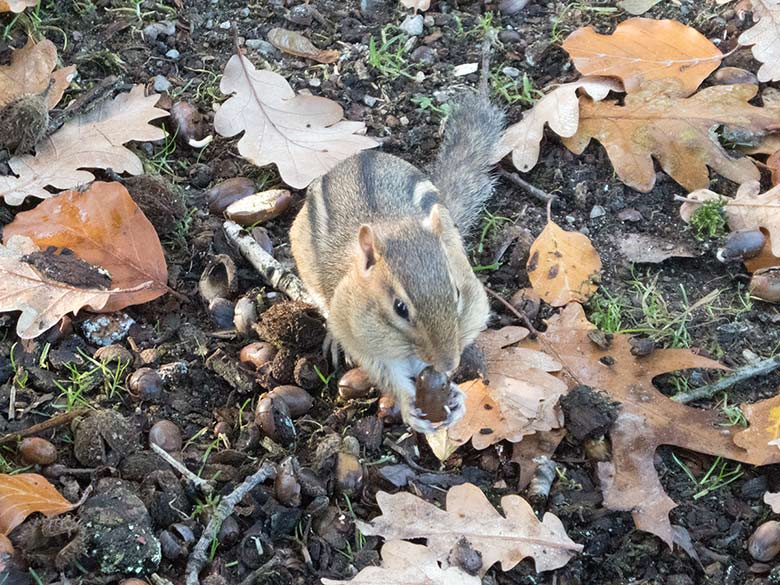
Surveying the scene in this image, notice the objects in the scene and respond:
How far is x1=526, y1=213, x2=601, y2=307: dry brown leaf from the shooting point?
360 cm

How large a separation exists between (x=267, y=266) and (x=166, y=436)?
2.76ft

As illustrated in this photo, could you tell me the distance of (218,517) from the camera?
2.87 m

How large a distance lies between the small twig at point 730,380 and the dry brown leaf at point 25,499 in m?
1.96

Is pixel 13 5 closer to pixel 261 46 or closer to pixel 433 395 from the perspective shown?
pixel 261 46

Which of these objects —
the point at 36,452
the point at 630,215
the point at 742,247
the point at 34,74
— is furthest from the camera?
the point at 34,74

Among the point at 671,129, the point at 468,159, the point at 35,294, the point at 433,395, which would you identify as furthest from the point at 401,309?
the point at 671,129

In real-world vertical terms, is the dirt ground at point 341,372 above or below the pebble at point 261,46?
below

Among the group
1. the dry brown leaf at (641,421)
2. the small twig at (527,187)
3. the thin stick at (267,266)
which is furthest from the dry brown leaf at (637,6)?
the thin stick at (267,266)

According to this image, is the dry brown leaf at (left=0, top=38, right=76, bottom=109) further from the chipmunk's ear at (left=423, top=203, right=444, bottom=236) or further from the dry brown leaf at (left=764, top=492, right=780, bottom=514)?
the dry brown leaf at (left=764, top=492, right=780, bottom=514)

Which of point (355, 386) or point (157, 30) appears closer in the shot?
point (355, 386)

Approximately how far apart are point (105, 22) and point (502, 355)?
8.20 feet

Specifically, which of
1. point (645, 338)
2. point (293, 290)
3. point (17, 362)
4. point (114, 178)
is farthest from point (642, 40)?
point (17, 362)

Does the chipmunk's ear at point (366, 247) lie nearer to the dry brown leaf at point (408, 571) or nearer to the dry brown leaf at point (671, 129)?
the dry brown leaf at point (408, 571)

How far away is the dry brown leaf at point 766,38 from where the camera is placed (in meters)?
4.14
